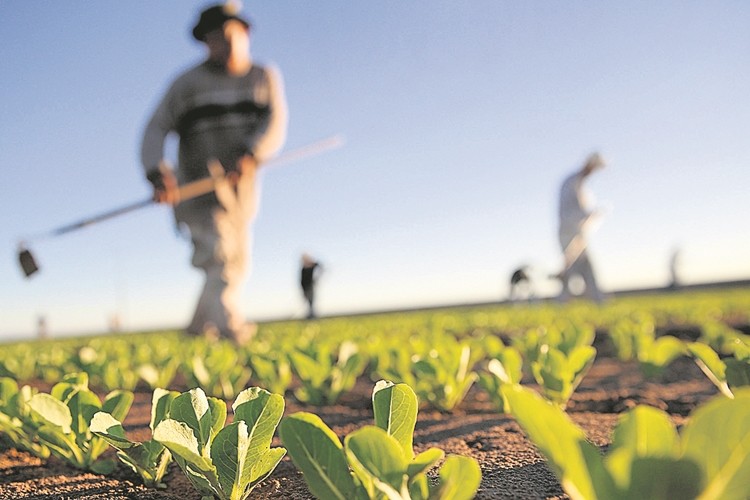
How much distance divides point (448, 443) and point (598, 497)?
814mm

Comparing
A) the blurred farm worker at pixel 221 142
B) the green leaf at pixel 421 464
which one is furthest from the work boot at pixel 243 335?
the green leaf at pixel 421 464

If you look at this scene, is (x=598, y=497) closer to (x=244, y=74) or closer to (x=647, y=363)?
(x=647, y=363)

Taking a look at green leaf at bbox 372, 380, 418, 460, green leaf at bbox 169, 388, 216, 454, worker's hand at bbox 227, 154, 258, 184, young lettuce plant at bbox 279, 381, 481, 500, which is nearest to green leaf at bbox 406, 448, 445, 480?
young lettuce plant at bbox 279, 381, 481, 500

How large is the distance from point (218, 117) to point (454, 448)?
497 cm

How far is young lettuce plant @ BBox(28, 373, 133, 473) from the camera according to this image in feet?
3.81

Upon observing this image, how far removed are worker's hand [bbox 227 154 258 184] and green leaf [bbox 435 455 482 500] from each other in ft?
16.2

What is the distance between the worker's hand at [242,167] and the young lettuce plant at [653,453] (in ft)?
16.6

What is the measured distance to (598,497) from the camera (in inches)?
23.4

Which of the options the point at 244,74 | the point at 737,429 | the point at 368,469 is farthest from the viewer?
the point at 244,74

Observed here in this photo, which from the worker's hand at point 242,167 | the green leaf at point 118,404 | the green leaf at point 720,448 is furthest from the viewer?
the worker's hand at point 242,167

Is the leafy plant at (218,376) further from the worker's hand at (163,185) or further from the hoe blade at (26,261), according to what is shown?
the hoe blade at (26,261)

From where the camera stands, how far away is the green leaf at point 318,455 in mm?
738

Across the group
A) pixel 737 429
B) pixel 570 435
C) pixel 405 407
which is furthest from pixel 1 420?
pixel 737 429

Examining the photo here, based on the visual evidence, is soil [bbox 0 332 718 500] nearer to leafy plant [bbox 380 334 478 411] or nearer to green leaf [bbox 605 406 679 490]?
leafy plant [bbox 380 334 478 411]
